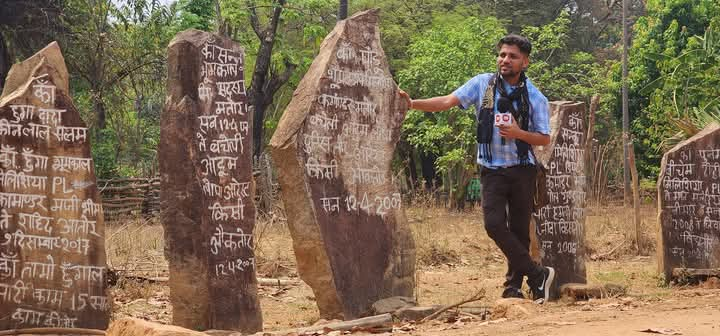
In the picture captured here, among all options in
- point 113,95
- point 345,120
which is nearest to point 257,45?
point 113,95

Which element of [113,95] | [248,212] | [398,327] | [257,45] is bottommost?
[398,327]

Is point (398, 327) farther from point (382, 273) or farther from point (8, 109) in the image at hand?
point (8, 109)

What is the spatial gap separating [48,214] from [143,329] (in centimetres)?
143

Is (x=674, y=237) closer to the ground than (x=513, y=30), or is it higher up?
closer to the ground

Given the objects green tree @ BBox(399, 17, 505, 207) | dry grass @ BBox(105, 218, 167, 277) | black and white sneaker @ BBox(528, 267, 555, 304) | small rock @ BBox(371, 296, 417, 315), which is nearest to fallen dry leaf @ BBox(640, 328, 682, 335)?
black and white sneaker @ BBox(528, 267, 555, 304)

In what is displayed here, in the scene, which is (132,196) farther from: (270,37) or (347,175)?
(347,175)

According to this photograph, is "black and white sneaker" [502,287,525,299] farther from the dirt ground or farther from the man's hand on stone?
the man's hand on stone

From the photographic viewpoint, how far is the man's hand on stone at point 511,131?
6856 mm

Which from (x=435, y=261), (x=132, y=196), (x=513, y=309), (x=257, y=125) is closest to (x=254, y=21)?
(x=257, y=125)

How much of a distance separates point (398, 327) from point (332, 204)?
1050 millimetres

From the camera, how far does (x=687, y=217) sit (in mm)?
9648

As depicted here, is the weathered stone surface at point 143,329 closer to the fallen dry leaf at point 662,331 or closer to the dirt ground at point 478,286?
the dirt ground at point 478,286

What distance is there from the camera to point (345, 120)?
7207 mm

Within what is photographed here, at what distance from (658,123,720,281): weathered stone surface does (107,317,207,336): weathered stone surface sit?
5.79m
